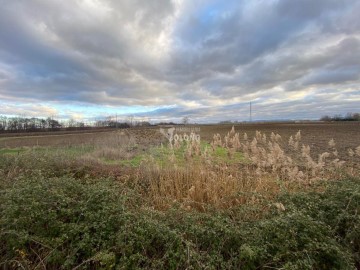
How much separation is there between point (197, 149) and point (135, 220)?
13.2 feet

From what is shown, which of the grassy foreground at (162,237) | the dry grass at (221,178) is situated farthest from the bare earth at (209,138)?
the grassy foreground at (162,237)

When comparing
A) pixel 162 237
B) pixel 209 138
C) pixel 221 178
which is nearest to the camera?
pixel 162 237

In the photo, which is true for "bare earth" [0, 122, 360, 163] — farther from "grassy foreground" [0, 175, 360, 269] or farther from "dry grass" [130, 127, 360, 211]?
"grassy foreground" [0, 175, 360, 269]

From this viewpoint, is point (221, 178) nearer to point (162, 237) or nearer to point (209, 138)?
point (162, 237)

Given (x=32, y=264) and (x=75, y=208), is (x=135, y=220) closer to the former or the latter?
(x=75, y=208)

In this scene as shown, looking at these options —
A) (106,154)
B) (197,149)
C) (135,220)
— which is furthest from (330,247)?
(106,154)

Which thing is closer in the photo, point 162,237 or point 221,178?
point 162,237

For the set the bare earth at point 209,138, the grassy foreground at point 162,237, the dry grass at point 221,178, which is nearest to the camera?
the grassy foreground at point 162,237

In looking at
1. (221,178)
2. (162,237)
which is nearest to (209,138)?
(221,178)

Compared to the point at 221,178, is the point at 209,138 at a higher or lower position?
lower

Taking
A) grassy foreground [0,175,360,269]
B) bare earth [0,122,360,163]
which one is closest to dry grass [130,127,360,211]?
grassy foreground [0,175,360,269]

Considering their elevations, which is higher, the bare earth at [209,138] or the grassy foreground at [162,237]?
the grassy foreground at [162,237]

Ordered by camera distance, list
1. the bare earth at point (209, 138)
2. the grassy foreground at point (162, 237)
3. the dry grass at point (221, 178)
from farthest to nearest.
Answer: the bare earth at point (209, 138) < the dry grass at point (221, 178) < the grassy foreground at point (162, 237)

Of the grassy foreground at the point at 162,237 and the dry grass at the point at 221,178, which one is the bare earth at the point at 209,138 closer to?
the dry grass at the point at 221,178
